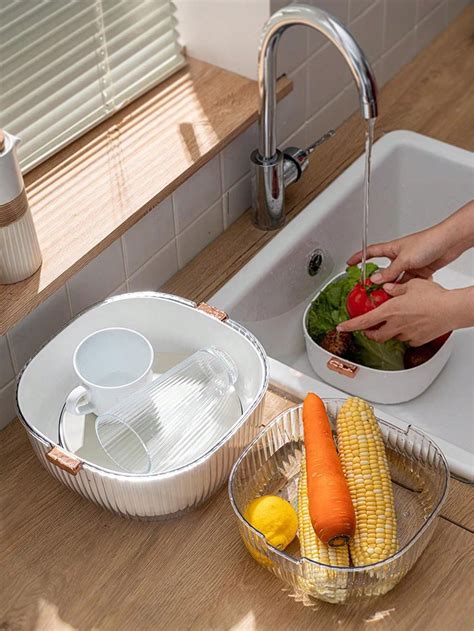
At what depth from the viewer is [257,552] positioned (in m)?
1.10

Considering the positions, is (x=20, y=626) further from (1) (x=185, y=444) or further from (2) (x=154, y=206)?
(2) (x=154, y=206)

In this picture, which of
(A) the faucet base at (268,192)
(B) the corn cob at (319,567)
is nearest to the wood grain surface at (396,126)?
(A) the faucet base at (268,192)

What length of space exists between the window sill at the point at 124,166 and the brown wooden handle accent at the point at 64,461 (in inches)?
7.7

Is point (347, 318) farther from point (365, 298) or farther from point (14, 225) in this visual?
point (14, 225)

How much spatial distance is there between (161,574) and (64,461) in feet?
0.59

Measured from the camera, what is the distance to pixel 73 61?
148 centimetres

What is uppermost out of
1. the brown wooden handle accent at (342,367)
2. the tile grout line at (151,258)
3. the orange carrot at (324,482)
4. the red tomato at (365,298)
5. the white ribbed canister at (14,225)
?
the white ribbed canister at (14,225)

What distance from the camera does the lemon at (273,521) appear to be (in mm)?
1112

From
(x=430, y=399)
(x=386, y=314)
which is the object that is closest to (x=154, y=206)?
(x=386, y=314)

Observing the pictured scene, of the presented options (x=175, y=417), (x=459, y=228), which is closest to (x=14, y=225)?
(x=175, y=417)

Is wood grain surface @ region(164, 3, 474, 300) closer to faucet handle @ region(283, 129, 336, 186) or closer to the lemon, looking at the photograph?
faucet handle @ region(283, 129, 336, 186)

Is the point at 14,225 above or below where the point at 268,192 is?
above

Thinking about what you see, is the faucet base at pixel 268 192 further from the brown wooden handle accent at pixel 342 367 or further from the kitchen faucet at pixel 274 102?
the brown wooden handle accent at pixel 342 367

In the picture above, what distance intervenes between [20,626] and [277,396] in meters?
0.45
